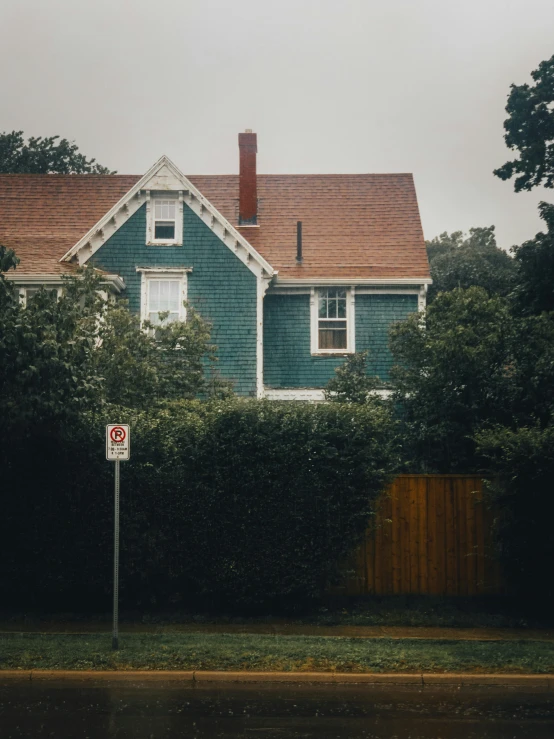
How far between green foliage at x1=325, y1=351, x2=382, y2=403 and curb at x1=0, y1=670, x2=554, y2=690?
1315 centimetres

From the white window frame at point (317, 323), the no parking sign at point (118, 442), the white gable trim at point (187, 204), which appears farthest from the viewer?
the white window frame at point (317, 323)

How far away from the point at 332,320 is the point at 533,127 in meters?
11.3

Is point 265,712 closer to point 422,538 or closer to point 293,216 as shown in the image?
point 422,538

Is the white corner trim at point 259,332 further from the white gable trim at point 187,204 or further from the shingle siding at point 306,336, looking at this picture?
the shingle siding at point 306,336

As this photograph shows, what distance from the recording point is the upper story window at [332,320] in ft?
92.5

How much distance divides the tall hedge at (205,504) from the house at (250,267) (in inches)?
467

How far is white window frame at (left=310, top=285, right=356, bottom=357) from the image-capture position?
28.1 meters

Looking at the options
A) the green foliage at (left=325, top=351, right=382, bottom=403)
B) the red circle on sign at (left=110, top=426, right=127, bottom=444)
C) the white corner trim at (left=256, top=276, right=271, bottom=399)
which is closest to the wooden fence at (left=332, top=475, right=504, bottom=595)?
the red circle on sign at (left=110, top=426, right=127, bottom=444)

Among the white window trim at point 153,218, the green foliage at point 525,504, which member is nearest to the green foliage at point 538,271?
the green foliage at point 525,504

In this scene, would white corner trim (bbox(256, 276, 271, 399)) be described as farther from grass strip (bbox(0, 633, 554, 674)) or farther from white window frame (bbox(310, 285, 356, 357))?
grass strip (bbox(0, 633, 554, 674))

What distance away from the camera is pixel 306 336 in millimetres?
28203

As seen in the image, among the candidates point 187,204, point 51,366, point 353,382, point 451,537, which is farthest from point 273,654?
point 187,204

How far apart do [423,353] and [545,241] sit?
540cm

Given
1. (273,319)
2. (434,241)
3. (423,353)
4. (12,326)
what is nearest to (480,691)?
(12,326)
